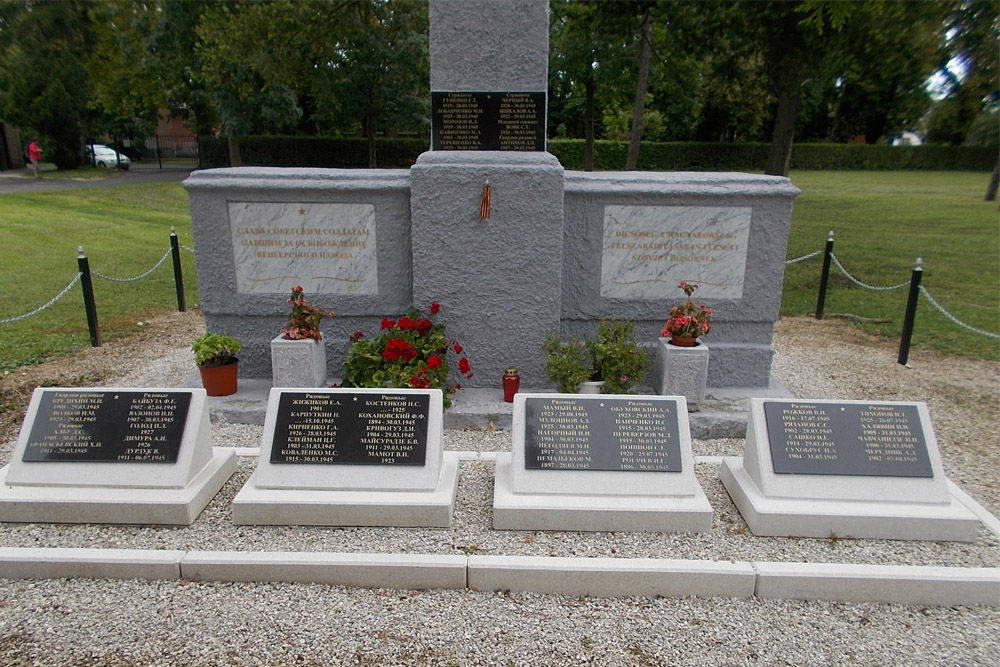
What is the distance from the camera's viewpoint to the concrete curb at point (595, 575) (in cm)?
356

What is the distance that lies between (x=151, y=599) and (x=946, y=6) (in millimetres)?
10889

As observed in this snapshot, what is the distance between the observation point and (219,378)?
5.94 m

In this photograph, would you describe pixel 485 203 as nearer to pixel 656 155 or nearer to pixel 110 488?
Result: pixel 110 488

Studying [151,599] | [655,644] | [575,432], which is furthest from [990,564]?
[151,599]

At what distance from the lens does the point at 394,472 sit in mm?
4055

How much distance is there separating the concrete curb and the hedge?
3027 cm

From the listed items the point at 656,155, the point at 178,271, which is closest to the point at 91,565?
the point at 178,271

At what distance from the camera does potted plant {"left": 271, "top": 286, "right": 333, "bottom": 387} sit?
5613 mm

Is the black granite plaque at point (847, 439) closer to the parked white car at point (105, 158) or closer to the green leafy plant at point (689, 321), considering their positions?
the green leafy plant at point (689, 321)

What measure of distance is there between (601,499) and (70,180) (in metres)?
30.4

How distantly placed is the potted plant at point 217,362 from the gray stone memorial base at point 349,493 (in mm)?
2012

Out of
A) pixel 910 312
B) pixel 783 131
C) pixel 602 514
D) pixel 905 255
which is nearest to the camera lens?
pixel 602 514

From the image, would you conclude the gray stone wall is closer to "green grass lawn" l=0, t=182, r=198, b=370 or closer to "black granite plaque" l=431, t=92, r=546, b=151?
"black granite plaque" l=431, t=92, r=546, b=151

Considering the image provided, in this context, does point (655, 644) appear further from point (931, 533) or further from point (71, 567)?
point (71, 567)
